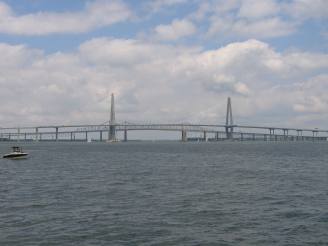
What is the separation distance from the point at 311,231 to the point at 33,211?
13.3 metres

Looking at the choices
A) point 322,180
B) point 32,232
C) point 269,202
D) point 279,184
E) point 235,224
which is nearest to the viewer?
point 32,232

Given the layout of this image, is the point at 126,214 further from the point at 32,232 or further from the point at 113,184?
the point at 113,184

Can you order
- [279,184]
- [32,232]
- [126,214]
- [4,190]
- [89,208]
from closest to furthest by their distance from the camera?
[32,232], [126,214], [89,208], [4,190], [279,184]

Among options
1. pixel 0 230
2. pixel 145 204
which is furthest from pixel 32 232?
pixel 145 204

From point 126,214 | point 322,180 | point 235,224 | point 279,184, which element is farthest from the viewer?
point 322,180

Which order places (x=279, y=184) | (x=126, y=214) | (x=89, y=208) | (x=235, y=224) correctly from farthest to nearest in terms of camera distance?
(x=279, y=184) → (x=89, y=208) → (x=126, y=214) → (x=235, y=224)

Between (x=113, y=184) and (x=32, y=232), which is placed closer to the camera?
(x=32, y=232)

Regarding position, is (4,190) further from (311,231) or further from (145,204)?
(311,231)

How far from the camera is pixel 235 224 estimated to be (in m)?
22.0

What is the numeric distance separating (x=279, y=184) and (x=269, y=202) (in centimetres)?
976

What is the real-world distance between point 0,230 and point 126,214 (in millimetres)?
5956

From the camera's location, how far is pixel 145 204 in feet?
90.1

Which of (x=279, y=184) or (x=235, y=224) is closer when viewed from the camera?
(x=235, y=224)

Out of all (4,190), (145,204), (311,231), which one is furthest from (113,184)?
(311,231)
